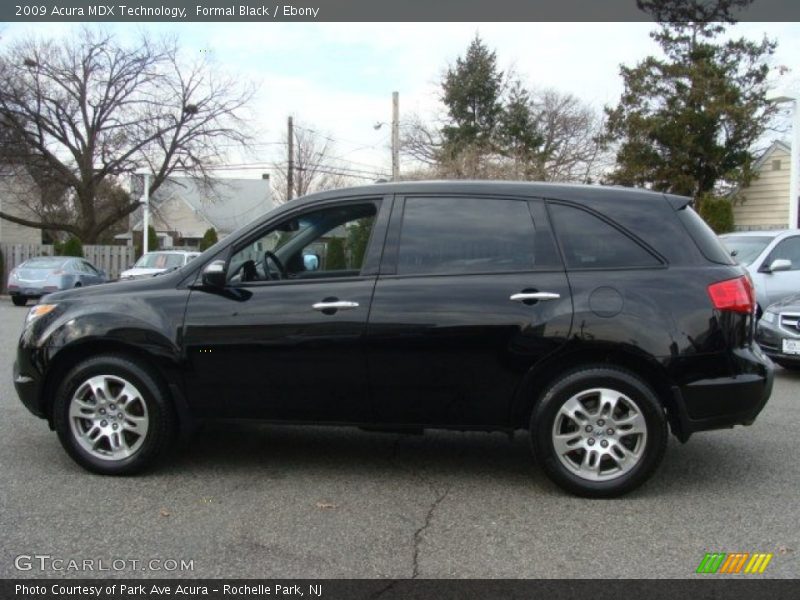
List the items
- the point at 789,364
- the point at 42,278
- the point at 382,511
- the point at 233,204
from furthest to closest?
the point at 233,204 → the point at 42,278 → the point at 789,364 → the point at 382,511

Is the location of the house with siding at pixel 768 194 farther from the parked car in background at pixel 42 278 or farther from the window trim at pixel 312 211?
the window trim at pixel 312 211

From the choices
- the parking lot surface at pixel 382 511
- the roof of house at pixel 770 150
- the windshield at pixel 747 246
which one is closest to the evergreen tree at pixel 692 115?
the roof of house at pixel 770 150

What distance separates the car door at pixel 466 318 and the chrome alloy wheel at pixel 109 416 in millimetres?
1511

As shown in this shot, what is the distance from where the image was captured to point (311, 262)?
4836 millimetres

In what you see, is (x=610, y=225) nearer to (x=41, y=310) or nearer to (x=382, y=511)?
(x=382, y=511)

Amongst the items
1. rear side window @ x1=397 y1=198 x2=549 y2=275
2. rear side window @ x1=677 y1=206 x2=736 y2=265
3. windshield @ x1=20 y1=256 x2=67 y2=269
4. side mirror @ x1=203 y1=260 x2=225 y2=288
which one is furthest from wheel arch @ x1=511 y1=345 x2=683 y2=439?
windshield @ x1=20 y1=256 x2=67 y2=269

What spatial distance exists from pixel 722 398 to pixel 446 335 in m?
1.64

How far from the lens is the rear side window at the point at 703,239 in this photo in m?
4.36

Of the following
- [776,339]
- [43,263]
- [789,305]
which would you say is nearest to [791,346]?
[776,339]

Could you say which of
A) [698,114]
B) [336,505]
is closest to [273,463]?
[336,505]

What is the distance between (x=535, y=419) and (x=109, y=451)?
8.67 ft
